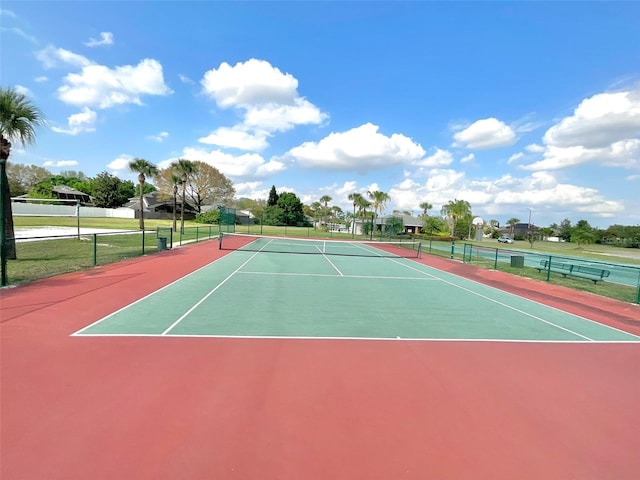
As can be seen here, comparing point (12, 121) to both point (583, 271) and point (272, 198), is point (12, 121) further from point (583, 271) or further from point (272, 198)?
point (272, 198)

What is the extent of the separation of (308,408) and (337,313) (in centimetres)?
448

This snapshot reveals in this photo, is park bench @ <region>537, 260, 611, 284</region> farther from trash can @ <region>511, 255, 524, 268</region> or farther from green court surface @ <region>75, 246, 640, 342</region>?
green court surface @ <region>75, 246, 640, 342</region>

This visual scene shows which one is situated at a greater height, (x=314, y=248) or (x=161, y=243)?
(x=161, y=243)

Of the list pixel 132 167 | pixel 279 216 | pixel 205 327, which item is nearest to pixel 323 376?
pixel 205 327

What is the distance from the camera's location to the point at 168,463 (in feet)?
10.0

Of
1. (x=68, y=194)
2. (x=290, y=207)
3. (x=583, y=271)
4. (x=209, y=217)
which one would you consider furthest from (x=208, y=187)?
(x=583, y=271)

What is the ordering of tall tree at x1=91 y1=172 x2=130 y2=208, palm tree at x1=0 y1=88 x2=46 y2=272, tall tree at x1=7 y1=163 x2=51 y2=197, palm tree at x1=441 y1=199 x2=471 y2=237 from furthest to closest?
tall tree at x1=7 y1=163 x2=51 y2=197, tall tree at x1=91 y1=172 x2=130 y2=208, palm tree at x1=441 y1=199 x2=471 y2=237, palm tree at x1=0 y1=88 x2=46 y2=272

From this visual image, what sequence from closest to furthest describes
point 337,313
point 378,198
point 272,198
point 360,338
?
point 360,338 < point 337,313 < point 378,198 < point 272,198

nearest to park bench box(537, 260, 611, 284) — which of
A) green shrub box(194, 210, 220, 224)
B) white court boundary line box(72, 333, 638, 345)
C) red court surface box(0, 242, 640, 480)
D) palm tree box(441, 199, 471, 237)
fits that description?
white court boundary line box(72, 333, 638, 345)

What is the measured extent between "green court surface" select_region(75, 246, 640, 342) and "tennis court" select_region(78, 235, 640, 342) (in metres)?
0.02

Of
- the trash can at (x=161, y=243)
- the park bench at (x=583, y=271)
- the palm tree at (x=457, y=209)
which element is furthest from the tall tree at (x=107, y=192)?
the park bench at (x=583, y=271)

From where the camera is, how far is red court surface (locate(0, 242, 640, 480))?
3.14 metres

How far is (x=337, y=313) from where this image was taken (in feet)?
27.9

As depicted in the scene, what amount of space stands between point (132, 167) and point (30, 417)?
1514 inches
